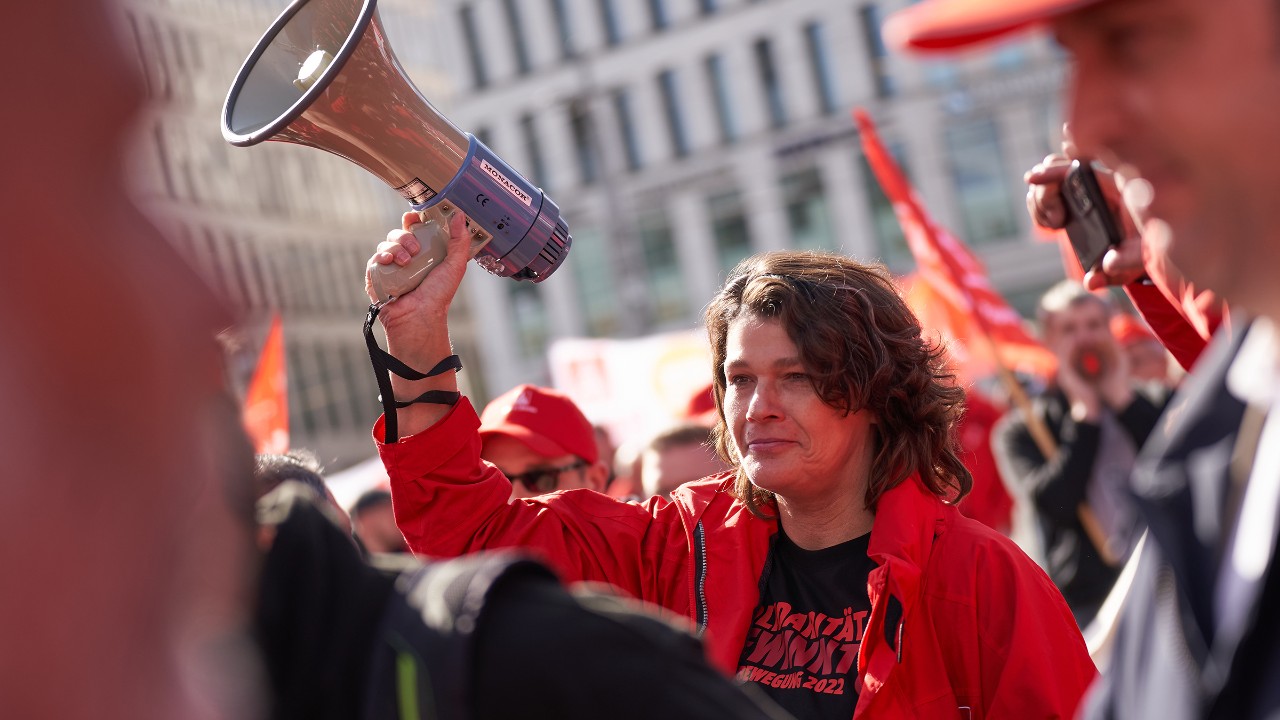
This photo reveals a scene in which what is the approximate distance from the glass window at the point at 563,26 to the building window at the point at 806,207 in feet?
22.5

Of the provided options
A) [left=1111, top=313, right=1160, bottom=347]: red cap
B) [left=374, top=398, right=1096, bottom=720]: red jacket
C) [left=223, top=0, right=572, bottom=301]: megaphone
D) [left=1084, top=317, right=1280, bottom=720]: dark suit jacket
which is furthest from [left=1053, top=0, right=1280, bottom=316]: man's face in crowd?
[left=1111, top=313, right=1160, bottom=347]: red cap

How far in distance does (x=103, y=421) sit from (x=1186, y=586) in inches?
32.3

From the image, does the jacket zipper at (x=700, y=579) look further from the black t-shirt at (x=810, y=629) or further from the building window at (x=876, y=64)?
the building window at (x=876, y=64)

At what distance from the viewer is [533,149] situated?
119 ft

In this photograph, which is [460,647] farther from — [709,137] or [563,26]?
[563,26]

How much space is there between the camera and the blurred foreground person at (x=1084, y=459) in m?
5.03

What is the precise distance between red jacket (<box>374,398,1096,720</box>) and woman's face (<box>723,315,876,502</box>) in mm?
114

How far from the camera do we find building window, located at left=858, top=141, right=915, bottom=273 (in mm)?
32312

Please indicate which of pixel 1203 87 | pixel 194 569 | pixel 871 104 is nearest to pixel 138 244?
pixel 194 569

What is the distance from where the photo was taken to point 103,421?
2.48 feet

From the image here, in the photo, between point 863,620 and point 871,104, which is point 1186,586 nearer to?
point 863,620

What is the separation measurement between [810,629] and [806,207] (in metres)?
31.9

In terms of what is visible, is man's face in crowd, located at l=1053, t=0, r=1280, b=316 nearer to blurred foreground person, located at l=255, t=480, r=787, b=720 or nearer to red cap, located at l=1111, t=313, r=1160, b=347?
blurred foreground person, located at l=255, t=480, r=787, b=720

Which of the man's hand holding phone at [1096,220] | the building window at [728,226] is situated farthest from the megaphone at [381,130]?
the building window at [728,226]
